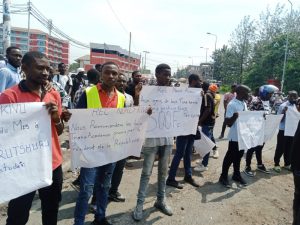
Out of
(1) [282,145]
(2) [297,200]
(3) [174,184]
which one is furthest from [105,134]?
(1) [282,145]

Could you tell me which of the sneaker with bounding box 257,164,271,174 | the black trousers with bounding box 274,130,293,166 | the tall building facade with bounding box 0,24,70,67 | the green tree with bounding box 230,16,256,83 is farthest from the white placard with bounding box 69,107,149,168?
the tall building facade with bounding box 0,24,70,67

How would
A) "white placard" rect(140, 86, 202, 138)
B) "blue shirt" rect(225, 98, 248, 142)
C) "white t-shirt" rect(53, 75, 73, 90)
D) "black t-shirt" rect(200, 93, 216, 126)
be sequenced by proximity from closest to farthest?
"white placard" rect(140, 86, 202, 138) → "blue shirt" rect(225, 98, 248, 142) → "black t-shirt" rect(200, 93, 216, 126) → "white t-shirt" rect(53, 75, 73, 90)

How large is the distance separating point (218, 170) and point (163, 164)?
295 centimetres

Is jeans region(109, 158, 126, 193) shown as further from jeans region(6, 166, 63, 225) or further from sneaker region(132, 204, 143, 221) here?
jeans region(6, 166, 63, 225)

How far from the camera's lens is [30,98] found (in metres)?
2.82

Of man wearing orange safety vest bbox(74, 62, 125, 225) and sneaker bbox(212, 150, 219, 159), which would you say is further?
sneaker bbox(212, 150, 219, 159)

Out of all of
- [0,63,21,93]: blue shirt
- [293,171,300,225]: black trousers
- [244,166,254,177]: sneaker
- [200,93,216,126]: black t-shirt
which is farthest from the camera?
[244,166,254,177]: sneaker

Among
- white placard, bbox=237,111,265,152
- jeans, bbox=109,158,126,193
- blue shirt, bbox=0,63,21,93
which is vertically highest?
blue shirt, bbox=0,63,21,93

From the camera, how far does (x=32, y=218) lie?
4.21 metres

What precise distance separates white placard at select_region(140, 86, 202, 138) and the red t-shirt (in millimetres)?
1486

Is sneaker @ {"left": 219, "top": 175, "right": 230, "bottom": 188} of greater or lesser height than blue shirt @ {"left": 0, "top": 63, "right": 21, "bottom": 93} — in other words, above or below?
below

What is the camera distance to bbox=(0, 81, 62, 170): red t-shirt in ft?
8.88

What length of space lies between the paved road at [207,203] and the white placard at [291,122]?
1137 millimetres

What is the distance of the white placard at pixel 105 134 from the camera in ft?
11.4
